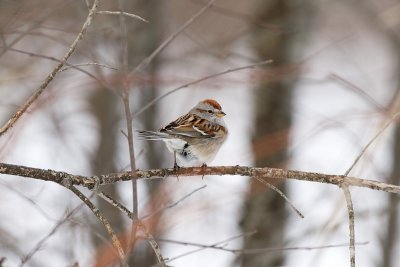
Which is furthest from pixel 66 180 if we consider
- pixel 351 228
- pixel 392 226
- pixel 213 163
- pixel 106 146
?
pixel 392 226

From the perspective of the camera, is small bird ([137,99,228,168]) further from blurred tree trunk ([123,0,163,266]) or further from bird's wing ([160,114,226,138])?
blurred tree trunk ([123,0,163,266])

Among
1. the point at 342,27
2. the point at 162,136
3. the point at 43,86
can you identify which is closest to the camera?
the point at 43,86

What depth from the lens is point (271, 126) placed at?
5812mm

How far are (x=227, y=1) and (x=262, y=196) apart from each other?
5209mm

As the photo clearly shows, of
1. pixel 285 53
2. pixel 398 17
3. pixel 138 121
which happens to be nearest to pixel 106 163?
pixel 138 121

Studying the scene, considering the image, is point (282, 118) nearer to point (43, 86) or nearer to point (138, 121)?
point (138, 121)

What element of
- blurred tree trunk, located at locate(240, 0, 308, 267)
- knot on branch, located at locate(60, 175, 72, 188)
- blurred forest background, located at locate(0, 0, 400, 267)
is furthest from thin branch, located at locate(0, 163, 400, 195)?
blurred tree trunk, located at locate(240, 0, 308, 267)

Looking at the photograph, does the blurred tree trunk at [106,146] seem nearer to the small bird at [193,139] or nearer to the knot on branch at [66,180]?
the small bird at [193,139]

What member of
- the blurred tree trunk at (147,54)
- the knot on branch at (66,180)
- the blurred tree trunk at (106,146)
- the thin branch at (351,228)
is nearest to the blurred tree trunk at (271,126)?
the blurred tree trunk at (147,54)

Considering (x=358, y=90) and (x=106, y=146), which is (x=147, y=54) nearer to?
(x=106, y=146)

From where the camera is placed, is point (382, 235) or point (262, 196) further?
point (382, 235)

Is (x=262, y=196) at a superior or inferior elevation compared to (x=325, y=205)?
inferior

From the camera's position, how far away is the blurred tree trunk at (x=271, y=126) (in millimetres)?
5324

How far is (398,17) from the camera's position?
4508mm
